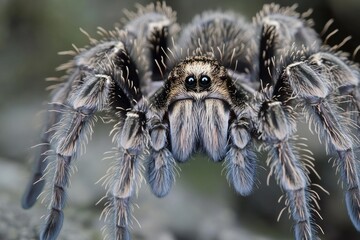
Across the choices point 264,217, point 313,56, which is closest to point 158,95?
point 313,56

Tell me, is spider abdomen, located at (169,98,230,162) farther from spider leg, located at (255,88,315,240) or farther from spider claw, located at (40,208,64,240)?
spider claw, located at (40,208,64,240)

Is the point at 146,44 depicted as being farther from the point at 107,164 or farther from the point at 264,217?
the point at 264,217

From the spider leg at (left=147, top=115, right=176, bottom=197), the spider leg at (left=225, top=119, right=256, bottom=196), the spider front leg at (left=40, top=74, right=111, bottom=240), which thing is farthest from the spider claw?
the spider leg at (left=225, top=119, right=256, bottom=196)

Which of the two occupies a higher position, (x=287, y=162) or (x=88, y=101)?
(x=88, y=101)

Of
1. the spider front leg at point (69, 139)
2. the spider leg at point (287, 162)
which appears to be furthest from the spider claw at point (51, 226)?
the spider leg at point (287, 162)

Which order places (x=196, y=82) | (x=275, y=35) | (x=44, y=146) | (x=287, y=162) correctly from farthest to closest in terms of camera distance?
(x=44, y=146) < (x=275, y=35) < (x=196, y=82) < (x=287, y=162)

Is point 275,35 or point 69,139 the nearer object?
point 69,139

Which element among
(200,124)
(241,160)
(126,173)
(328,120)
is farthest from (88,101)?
(328,120)

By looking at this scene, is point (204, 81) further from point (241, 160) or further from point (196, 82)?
point (241, 160)
